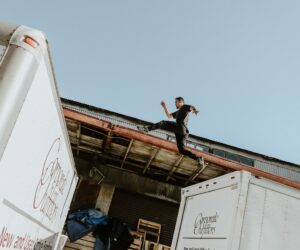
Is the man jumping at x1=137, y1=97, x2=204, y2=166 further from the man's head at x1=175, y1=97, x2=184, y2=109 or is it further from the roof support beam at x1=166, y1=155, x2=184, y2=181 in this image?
the roof support beam at x1=166, y1=155, x2=184, y2=181

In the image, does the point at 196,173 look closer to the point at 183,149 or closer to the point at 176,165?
the point at 176,165

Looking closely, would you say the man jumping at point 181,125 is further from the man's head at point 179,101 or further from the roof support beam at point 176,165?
the roof support beam at point 176,165

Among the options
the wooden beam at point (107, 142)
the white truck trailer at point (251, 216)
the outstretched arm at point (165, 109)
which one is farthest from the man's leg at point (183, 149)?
the white truck trailer at point (251, 216)

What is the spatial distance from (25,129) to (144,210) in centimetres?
1238

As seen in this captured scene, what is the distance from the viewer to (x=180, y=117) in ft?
37.3

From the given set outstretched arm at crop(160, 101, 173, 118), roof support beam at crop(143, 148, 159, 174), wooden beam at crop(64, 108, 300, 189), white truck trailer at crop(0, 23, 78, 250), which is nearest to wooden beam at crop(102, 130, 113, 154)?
wooden beam at crop(64, 108, 300, 189)

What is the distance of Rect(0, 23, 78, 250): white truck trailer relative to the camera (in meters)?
2.79

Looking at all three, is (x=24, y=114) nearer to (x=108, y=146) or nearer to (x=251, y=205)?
(x=251, y=205)

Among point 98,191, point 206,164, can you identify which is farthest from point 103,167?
point 206,164

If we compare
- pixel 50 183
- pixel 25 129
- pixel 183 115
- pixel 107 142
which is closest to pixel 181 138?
pixel 183 115

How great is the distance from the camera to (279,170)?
23531mm

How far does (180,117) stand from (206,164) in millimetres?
2094

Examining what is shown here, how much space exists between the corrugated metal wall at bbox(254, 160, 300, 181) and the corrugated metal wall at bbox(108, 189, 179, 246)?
10368mm

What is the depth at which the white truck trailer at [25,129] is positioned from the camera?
2.79m
